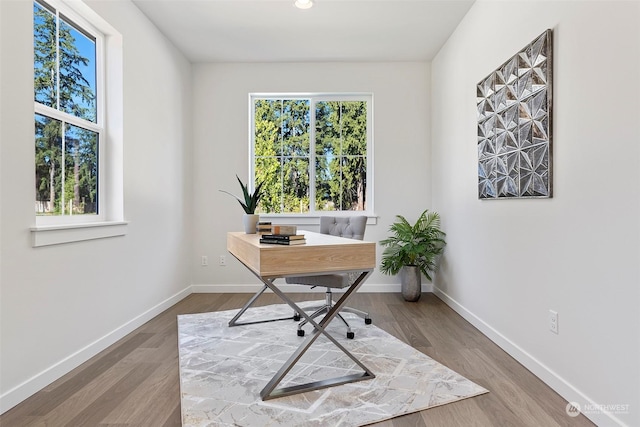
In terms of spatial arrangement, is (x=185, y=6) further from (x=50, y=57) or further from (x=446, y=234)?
(x=446, y=234)

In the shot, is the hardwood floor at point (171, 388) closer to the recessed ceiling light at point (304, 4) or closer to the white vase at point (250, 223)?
the white vase at point (250, 223)

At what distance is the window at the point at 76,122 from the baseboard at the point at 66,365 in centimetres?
68

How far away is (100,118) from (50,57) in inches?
21.2

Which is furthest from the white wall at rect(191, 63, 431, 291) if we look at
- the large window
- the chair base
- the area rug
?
the large window

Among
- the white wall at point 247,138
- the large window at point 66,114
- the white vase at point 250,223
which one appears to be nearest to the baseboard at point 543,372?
the white wall at point 247,138

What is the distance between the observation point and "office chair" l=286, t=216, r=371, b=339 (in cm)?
268

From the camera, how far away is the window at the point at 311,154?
14.4 ft

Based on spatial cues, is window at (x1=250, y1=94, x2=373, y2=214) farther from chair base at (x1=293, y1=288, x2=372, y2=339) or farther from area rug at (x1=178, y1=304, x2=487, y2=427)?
area rug at (x1=178, y1=304, x2=487, y2=427)

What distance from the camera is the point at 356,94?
4.29m

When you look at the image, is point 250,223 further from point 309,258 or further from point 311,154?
point 311,154

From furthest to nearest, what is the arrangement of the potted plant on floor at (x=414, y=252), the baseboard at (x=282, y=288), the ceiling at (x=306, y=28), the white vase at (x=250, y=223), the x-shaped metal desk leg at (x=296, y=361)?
the baseboard at (x=282, y=288) → the potted plant on floor at (x=414, y=252) → the ceiling at (x=306, y=28) → the white vase at (x=250, y=223) → the x-shaped metal desk leg at (x=296, y=361)

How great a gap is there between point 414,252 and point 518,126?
172 cm

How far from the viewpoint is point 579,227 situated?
177 cm

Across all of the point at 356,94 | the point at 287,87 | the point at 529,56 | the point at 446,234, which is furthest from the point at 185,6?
the point at 446,234
